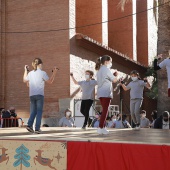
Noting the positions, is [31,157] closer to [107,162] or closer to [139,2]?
[107,162]

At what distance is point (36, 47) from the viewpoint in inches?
623

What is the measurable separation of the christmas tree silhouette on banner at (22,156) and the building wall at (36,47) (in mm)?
8691

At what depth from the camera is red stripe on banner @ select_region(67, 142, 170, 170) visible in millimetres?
5004

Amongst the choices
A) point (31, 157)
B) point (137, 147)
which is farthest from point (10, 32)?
point (137, 147)

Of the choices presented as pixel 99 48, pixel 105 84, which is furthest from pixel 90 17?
pixel 105 84

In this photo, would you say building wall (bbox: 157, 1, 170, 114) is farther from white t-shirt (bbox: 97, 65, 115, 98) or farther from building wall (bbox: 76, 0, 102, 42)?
white t-shirt (bbox: 97, 65, 115, 98)

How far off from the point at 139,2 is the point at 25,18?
11901mm

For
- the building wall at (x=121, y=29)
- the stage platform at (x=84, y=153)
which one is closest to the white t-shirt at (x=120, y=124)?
the stage platform at (x=84, y=153)

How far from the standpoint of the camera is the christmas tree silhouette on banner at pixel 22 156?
19.6 feet

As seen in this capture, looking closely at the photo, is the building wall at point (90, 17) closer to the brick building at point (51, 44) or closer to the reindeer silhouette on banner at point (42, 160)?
the brick building at point (51, 44)

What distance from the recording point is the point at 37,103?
7.58m

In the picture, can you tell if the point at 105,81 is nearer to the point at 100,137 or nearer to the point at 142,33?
the point at 100,137

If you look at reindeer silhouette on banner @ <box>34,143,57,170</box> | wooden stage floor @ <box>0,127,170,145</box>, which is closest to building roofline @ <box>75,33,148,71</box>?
wooden stage floor @ <box>0,127,170,145</box>

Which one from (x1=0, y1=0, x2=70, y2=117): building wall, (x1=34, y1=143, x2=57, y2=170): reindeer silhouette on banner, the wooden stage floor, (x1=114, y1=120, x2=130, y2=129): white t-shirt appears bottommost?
(x1=34, y1=143, x2=57, y2=170): reindeer silhouette on banner
